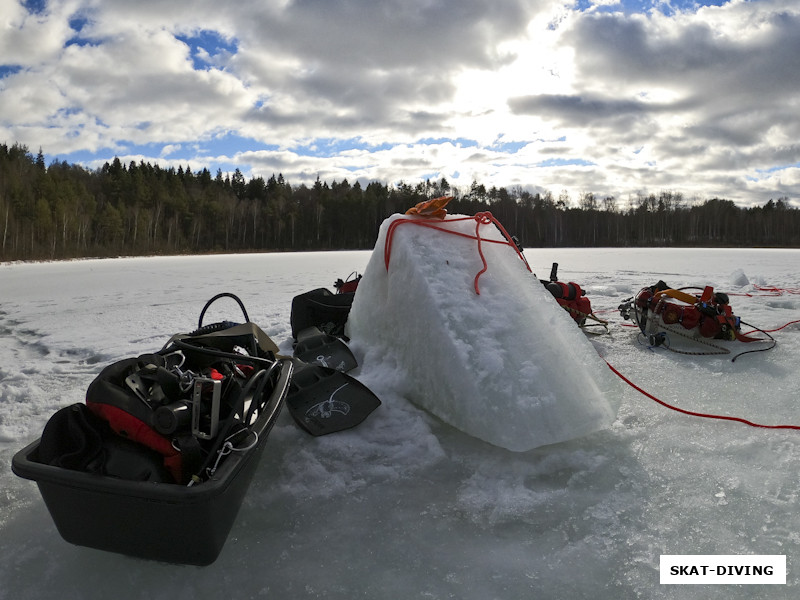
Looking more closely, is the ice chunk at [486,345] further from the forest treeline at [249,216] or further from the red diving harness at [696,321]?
the forest treeline at [249,216]

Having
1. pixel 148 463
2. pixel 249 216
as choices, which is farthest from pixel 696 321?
pixel 249 216

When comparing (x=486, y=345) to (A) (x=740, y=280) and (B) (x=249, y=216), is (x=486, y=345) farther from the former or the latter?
Result: (B) (x=249, y=216)

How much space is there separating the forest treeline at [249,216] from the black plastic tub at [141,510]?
1610 inches

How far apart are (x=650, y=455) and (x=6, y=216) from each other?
1809 inches

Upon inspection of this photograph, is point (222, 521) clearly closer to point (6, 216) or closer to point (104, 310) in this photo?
point (104, 310)

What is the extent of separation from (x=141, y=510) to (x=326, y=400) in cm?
126

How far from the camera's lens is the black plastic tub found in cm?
132

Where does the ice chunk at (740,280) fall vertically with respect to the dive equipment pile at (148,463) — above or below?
above

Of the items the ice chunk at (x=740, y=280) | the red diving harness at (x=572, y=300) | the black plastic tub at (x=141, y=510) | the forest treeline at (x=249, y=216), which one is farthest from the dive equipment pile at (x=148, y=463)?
the forest treeline at (x=249, y=216)

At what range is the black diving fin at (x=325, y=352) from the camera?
10.1ft

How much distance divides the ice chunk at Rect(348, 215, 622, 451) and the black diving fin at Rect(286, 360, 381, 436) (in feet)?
0.96

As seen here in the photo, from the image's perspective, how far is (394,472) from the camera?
84.0 inches

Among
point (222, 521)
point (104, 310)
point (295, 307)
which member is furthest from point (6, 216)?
point (222, 521)

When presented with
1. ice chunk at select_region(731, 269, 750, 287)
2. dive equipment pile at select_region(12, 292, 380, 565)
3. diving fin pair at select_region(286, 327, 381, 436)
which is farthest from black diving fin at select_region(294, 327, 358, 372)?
ice chunk at select_region(731, 269, 750, 287)
